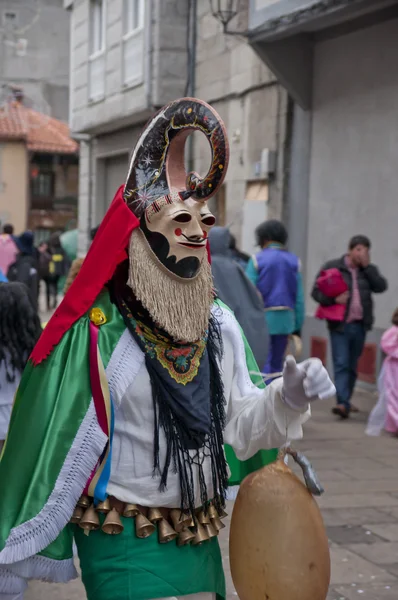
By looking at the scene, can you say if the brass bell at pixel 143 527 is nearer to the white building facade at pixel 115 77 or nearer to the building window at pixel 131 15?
the white building facade at pixel 115 77

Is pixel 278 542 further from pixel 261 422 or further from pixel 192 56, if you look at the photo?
pixel 192 56

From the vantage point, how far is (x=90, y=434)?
2.89m

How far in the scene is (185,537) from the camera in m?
2.97

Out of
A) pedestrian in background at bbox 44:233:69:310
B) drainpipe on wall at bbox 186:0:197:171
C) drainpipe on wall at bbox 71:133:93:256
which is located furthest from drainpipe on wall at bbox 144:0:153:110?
pedestrian in background at bbox 44:233:69:310

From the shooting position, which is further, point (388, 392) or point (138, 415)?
point (388, 392)

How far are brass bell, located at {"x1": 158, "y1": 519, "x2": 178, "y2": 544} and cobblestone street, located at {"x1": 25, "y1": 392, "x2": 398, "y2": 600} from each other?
1.87m

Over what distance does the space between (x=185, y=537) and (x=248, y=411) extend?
0.43 m

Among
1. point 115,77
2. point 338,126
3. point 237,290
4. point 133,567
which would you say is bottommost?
point 133,567

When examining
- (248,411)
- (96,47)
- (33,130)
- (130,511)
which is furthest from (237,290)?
(33,130)

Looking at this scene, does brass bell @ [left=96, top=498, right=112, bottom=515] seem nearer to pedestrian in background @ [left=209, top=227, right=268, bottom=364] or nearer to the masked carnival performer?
the masked carnival performer

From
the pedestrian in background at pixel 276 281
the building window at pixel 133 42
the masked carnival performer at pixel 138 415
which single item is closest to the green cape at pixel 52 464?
the masked carnival performer at pixel 138 415

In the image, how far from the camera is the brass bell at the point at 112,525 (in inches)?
114

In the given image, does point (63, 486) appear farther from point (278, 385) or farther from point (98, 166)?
point (98, 166)

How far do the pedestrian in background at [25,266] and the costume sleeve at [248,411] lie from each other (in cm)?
945
